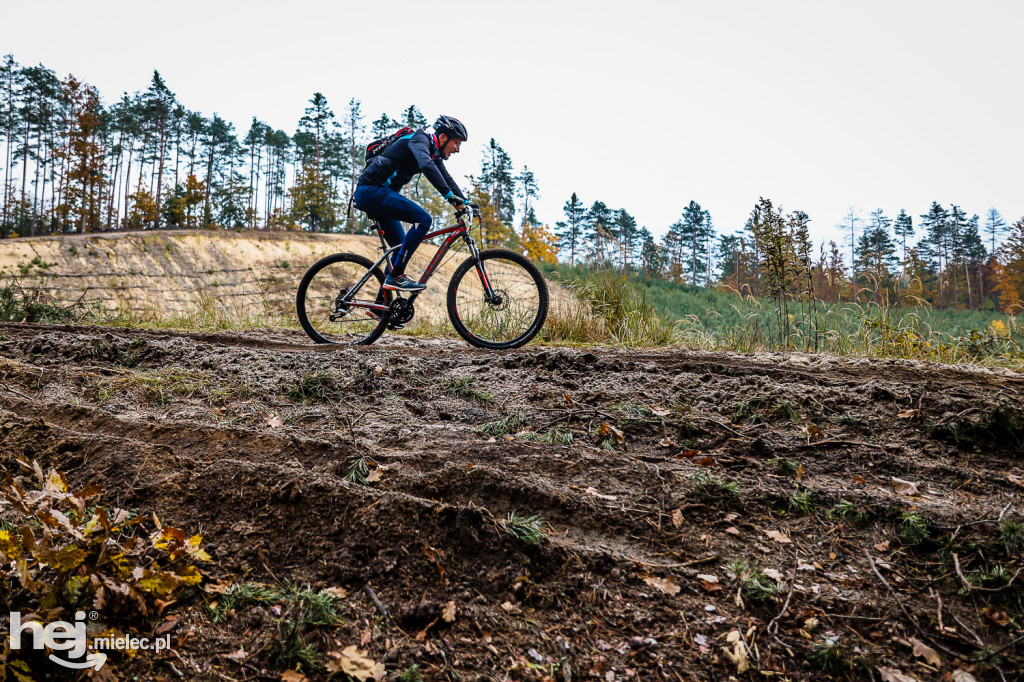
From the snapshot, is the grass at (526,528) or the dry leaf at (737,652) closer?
the dry leaf at (737,652)

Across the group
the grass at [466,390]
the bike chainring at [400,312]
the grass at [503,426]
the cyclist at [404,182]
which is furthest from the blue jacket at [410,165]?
the grass at [503,426]

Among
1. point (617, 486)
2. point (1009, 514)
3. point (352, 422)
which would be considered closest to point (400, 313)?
point (352, 422)

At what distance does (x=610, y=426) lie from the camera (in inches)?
135

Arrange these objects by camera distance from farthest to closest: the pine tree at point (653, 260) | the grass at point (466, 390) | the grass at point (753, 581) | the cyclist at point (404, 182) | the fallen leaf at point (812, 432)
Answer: the pine tree at point (653, 260) → the cyclist at point (404, 182) → the grass at point (466, 390) → the fallen leaf at point (812, 432) → the grass at point (753, 581)

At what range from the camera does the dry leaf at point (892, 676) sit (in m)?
1.85

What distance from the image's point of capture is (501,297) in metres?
5.57

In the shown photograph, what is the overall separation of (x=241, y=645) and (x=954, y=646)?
2.42 m

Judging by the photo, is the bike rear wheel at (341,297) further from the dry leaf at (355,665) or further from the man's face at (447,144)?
the dry leaf at (355,665)

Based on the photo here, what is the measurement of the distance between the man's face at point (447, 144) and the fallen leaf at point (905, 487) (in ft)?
14.1

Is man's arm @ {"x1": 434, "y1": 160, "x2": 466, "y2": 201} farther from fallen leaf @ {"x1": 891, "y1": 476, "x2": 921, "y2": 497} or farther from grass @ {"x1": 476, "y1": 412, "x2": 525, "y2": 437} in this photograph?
fallen leaf @ {"x1": 891, "y1": 476, "x2": 921, "y2": 497}

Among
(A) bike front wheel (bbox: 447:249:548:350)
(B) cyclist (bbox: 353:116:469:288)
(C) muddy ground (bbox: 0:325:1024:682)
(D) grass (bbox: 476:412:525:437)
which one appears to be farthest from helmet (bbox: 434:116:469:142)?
(D) grass (bbox: 476:412:525:437)

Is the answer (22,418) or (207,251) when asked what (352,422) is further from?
(207,251)

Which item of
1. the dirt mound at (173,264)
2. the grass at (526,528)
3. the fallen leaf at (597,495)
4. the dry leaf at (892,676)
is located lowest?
the dry leaf at (892,676)

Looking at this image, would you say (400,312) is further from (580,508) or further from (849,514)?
(849,514)
